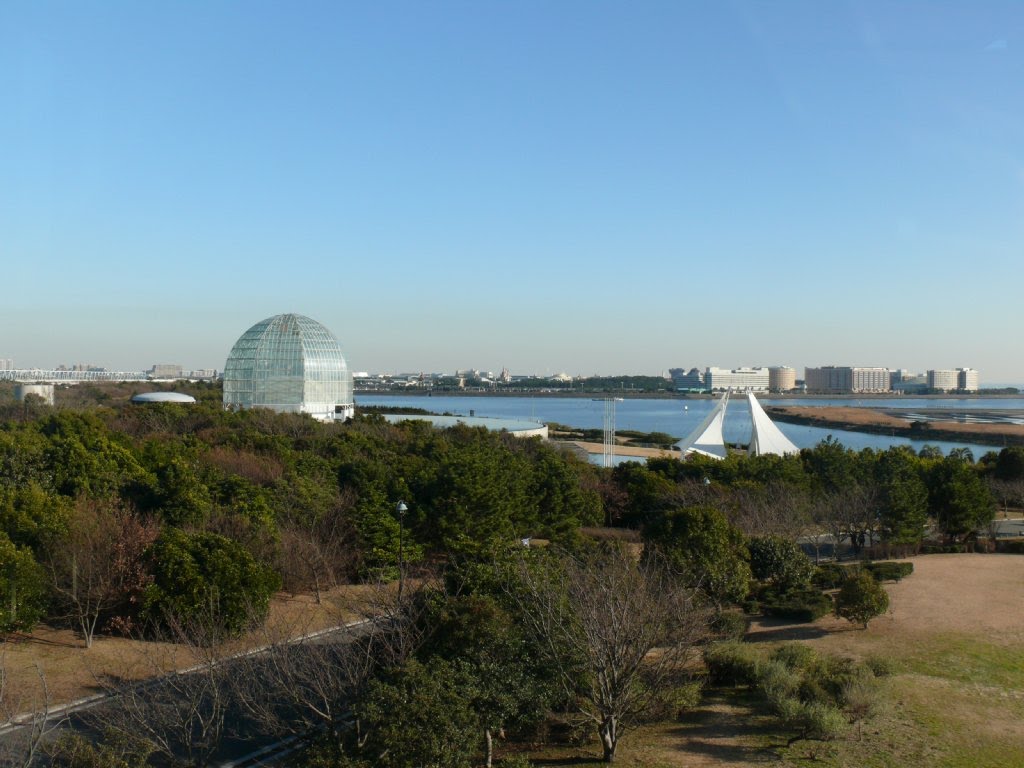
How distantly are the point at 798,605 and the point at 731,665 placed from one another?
467cm

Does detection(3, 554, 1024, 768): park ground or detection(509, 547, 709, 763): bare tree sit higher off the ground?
detection(509, 547, 709, 763): bare tree

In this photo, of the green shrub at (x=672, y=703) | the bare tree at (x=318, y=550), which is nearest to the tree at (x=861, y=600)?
the green shrub at (x=672, y=703)

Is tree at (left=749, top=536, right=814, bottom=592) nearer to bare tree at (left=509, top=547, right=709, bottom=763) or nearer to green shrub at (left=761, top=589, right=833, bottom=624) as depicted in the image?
green shrub at (left=761, top=589, right=833, bottom=624)

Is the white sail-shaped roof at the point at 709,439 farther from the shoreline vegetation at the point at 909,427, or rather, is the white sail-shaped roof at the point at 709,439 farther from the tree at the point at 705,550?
the shoreline vegetation at the point at 909,427

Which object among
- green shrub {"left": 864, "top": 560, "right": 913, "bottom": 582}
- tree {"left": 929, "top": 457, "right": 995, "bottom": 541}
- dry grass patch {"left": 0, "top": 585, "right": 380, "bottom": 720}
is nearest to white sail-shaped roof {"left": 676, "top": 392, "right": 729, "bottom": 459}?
tree {"left": 929, "top": 457, "right": 995, "bottom": 541}

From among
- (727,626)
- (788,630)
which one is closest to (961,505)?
(788,630)

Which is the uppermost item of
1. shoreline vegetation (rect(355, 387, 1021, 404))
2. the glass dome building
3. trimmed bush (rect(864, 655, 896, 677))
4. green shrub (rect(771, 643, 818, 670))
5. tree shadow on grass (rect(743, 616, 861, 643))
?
the glass dome building

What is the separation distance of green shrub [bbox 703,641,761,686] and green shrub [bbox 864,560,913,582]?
830 centimetres

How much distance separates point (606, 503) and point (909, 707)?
16929 mm

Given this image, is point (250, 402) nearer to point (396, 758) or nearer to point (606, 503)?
point (606, 503)

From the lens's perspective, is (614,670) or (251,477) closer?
(614,670)

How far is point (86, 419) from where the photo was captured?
33.5 meters

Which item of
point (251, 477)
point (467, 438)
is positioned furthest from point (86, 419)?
point (467, 438)

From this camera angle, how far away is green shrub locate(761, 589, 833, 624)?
17.2 metres
